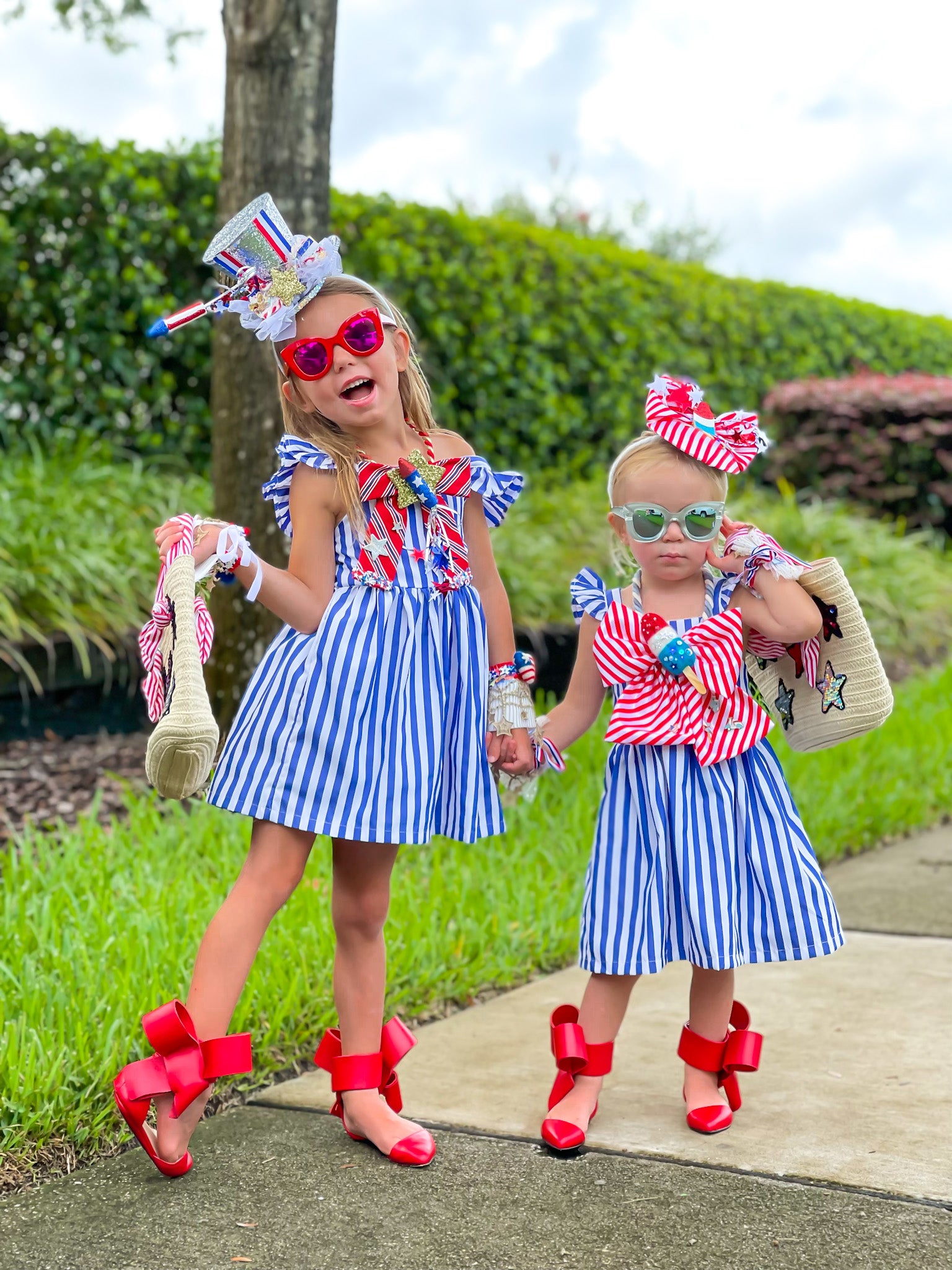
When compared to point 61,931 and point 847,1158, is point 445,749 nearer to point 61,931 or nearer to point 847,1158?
point 847,1158

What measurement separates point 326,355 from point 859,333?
1183 cm

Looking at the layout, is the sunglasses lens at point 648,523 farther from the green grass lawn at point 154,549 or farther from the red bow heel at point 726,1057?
the green grass lawn at point 154,549

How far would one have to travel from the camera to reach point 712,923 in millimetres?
2412

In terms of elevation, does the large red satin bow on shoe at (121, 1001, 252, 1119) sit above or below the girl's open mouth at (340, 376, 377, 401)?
below

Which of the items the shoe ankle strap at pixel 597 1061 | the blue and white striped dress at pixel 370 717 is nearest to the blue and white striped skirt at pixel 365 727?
the blue and white striped dress at pixel 370 717

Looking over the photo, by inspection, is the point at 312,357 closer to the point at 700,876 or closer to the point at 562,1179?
the point at 700,876

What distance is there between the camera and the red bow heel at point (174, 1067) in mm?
2205

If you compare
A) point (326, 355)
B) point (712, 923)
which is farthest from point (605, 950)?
point (326, 355)

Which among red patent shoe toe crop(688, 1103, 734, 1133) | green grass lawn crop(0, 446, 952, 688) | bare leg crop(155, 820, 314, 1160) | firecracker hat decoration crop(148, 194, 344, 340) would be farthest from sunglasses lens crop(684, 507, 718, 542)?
green grass lawn crop(0, 446, 952, 688)

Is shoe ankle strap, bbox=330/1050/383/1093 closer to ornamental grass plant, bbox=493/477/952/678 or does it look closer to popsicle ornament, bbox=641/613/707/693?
popsicle ornament, bbox=641/613/707/693

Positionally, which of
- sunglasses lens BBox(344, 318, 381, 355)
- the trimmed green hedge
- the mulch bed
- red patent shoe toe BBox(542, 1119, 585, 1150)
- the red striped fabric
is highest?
the trimmed green hedge

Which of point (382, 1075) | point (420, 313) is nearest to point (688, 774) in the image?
point (382, 1075)

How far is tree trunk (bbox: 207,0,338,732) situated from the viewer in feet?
14.5

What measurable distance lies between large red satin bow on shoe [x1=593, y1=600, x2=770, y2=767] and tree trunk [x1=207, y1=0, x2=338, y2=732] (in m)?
2.28
